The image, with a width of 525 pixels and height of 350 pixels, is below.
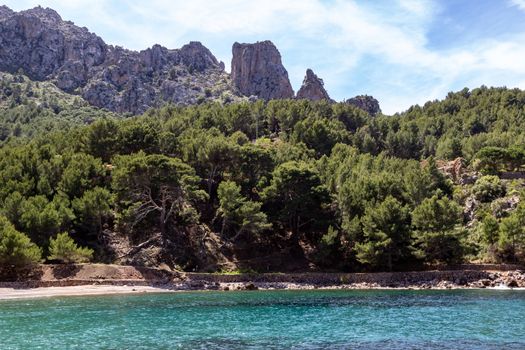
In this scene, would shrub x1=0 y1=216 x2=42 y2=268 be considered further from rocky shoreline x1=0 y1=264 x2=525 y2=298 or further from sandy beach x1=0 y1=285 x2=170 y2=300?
sandy beach x1=0 y1=285 x2=170 y2=300

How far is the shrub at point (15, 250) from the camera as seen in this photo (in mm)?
53897

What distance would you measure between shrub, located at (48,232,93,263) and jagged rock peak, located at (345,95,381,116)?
146 meters

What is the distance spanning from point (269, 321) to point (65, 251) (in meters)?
32.3

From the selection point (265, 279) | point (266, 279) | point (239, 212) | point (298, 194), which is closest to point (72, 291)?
point (265, 279)

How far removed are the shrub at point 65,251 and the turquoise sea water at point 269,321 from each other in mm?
8823

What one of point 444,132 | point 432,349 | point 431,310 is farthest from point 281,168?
Answer: point 444,132

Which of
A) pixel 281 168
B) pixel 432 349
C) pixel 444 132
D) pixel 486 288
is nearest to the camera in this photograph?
pixel 432 349

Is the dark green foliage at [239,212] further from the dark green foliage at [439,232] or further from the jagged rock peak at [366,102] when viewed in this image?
the jagged rock peak at [366,102]

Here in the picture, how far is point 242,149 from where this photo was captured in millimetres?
79500

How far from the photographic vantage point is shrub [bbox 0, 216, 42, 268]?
53897 mm

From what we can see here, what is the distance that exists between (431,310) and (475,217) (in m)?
43.8

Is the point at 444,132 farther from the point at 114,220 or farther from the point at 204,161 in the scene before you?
the point at 114,220

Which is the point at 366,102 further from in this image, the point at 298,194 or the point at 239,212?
the point at 239,212

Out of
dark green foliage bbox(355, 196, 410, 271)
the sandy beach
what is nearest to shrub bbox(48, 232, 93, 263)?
the sandy beach
